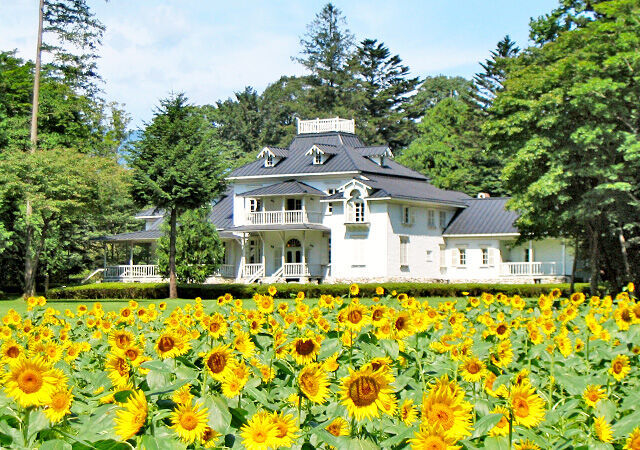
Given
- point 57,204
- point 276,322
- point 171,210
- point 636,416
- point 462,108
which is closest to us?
point 636,416

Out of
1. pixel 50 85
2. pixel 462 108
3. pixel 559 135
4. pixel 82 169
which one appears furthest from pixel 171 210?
pixel 462 108

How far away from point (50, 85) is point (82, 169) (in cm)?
1516

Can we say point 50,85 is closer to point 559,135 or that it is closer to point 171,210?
point 171,210

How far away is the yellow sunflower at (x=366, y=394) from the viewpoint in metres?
2.65

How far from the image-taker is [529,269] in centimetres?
4662

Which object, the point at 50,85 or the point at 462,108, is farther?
the point at 462,108

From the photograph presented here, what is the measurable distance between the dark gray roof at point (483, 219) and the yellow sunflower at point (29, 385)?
4574 cm

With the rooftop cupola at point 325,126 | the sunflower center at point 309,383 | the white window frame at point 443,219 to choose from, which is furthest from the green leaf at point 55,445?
the rooftop cupola at point 325,126

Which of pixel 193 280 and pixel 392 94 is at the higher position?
pixel 392 94

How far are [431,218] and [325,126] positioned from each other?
11.1 m

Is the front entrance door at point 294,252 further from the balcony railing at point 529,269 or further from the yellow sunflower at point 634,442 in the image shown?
the yellow sunflower at point 634,442

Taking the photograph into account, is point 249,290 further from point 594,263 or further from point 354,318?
point 354,318

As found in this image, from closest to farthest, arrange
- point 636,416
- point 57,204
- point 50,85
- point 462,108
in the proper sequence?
point 636,416, point 57,204, point 50,85, point 462,108

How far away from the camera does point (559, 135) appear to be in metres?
27.7
